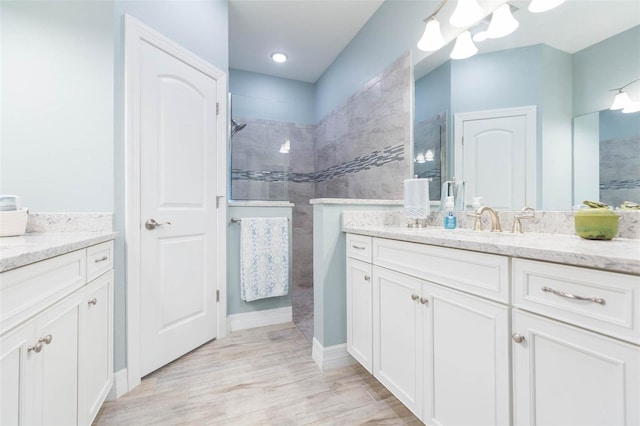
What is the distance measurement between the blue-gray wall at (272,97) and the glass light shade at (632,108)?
126 inches

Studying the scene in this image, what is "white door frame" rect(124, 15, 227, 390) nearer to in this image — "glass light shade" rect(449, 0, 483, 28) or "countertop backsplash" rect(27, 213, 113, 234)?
"countertop backsplash" rect(27, 213, 113, 234)

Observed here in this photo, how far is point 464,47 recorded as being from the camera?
164cm

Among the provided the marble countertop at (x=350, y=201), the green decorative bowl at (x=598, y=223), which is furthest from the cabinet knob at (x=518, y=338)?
the marble countertop at (x=350, y=201)

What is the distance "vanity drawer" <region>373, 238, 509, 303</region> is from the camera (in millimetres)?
873

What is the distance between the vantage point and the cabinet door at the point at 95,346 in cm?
113

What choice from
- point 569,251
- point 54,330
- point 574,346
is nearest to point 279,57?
point 54,330

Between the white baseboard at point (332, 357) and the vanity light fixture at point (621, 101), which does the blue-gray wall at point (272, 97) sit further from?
the vanity light fixture at point (621, 101)

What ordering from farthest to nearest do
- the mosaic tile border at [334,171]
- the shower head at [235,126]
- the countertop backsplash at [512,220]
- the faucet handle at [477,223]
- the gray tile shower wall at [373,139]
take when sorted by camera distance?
the shower head at [235,126]
the mosaic tile border at [334,171]
the gray tile shower wall at [373,139]
the faucet handle at [477,223]
the countertop backsplash at [512,220]

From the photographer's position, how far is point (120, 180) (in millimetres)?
1553

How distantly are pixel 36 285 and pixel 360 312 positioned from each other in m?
1.37

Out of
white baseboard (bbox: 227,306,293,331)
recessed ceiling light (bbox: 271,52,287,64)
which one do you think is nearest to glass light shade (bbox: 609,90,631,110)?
white baseboard (bbox: 227,306,293,331)

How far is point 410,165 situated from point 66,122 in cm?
206

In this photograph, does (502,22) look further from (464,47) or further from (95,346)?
(95,346)

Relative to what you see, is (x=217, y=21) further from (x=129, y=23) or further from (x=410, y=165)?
(x=410, y=165)
